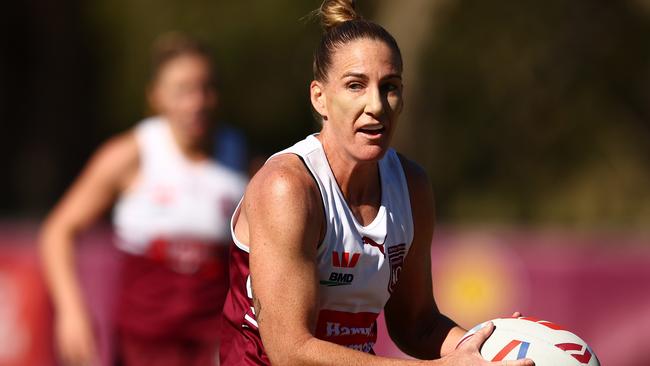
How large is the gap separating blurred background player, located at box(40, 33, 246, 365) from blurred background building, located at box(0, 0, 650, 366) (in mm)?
594

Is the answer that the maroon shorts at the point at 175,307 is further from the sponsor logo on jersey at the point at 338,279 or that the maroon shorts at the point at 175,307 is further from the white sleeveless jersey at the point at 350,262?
the sponsor logo on jersey at the point at 338,279

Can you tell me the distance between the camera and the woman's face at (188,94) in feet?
23.0

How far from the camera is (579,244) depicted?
35.3ft

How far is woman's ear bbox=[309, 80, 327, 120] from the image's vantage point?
4.52 metres

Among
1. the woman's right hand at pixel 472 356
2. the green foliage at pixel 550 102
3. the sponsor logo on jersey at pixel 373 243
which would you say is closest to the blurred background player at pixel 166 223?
the sponsor logo on jersey at pixel 373 243

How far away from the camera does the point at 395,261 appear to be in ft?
15.1

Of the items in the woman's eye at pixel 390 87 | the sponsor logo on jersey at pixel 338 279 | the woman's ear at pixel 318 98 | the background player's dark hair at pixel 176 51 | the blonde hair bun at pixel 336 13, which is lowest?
the sponsor logo on jersey at pixel 338 279

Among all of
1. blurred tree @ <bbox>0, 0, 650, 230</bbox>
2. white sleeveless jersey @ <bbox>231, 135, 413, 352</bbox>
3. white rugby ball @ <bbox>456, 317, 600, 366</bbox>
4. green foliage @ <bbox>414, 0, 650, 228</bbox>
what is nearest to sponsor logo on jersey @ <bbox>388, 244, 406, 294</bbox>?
white sleeveless jersey @ <bbox>231, 135, 413, 352</bbox>

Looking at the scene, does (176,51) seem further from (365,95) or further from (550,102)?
(550,102)

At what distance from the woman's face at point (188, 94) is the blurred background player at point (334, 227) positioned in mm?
2403

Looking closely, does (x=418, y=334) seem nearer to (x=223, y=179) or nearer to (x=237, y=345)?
(x=237, y=345)

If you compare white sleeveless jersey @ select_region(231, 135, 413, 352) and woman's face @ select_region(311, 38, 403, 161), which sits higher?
woman's face @ select_region(311, 38, 403, 161)

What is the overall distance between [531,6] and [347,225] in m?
15.6

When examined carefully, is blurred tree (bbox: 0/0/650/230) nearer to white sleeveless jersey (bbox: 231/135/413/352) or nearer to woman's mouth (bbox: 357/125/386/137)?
white sleeveless jersey (bbox: 231/135/413/352)
